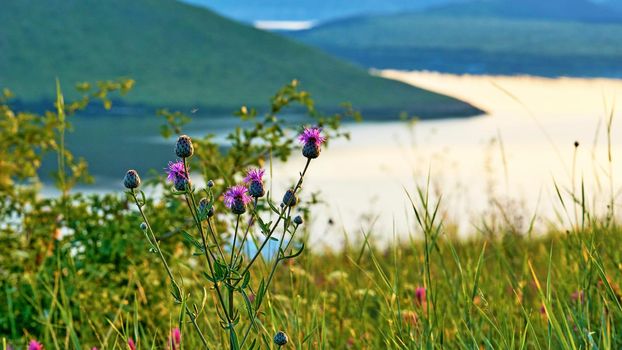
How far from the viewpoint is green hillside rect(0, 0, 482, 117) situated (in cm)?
2261

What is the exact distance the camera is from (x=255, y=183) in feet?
5.50

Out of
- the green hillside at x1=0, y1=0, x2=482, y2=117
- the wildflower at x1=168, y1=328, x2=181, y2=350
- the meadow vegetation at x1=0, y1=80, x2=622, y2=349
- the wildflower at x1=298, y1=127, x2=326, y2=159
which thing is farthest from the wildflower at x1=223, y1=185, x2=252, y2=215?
the green hillside at x1=0, y1=0, x2=482, y2=117

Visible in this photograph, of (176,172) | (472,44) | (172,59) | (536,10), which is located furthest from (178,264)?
(536,10)

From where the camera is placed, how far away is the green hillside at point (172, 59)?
22.6 m

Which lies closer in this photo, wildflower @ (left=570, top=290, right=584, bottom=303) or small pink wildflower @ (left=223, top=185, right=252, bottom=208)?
→ small pink wildflower @ (left=223, top=185, right=252, bottom=208)

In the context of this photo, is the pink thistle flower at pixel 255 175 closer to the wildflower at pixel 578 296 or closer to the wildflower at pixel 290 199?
the wildflower at pixel 290 199

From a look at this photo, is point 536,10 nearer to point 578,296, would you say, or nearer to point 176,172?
point 578,296

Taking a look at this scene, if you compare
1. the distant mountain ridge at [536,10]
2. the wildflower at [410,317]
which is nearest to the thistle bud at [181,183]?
the wildflower at [410,317]

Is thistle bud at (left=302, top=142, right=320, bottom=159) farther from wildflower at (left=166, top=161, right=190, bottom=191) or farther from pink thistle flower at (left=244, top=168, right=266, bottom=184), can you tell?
wildflower at (left=166, top=161, right=190, bottom=191)

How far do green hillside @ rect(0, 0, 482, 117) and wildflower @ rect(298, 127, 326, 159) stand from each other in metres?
19.0

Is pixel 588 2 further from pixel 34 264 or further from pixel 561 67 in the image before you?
pixel 34 264

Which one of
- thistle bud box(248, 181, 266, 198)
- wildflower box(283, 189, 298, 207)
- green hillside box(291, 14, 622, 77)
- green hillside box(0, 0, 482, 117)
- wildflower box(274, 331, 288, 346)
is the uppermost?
green hillside box(291, 14, 622, 77)

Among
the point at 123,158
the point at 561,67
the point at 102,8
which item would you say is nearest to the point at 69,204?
the point at 123,158

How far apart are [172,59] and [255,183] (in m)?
24.0
